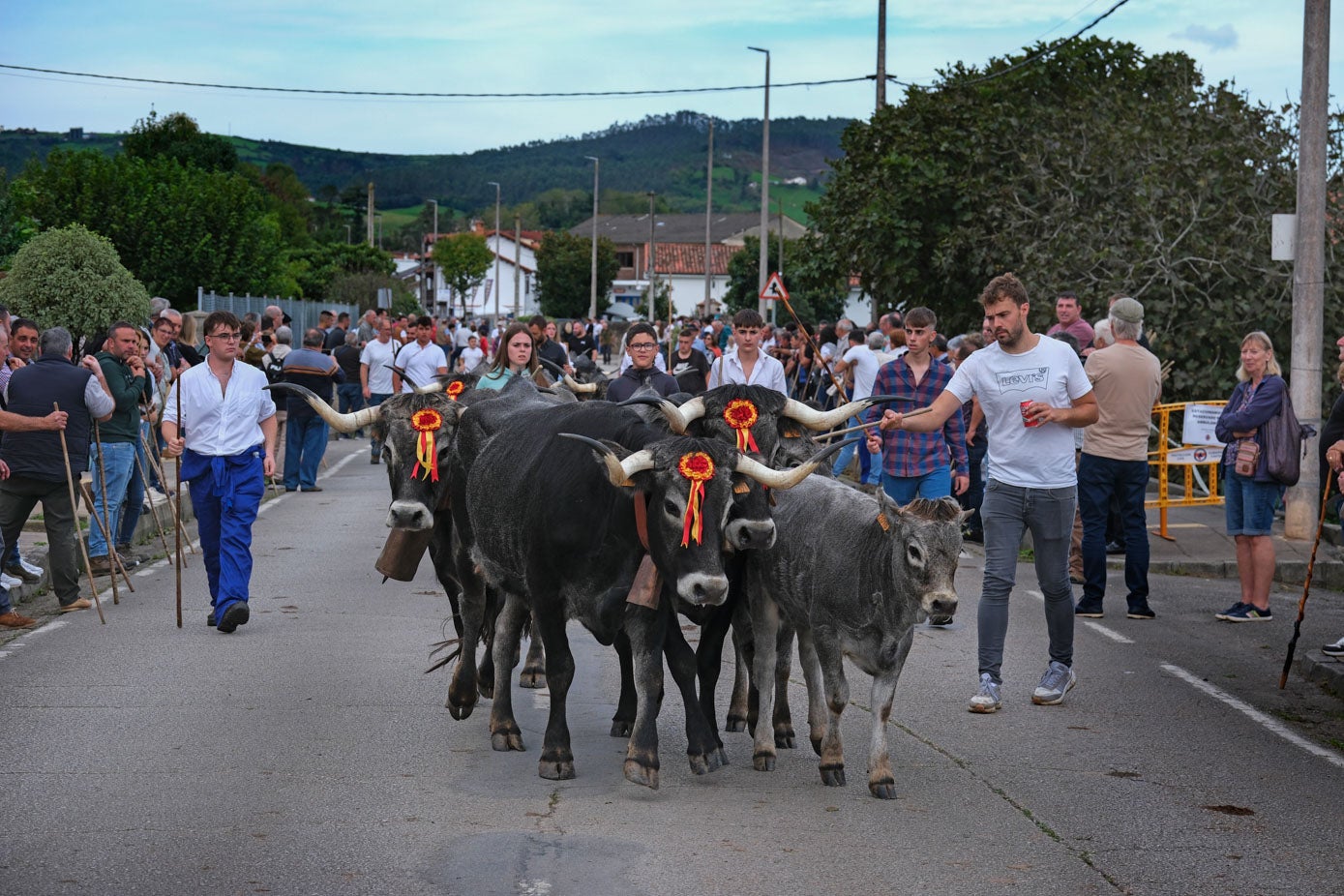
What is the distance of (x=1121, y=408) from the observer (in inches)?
471

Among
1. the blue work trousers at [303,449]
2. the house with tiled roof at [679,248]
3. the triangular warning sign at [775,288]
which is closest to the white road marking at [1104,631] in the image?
the triangular warning sign at [775,288]

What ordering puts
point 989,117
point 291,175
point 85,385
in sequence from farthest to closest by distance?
1. point 291,175
2. point 989,117
3. point 85,385

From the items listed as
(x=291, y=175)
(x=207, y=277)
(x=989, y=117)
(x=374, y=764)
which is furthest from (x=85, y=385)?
(x=291, y=175)

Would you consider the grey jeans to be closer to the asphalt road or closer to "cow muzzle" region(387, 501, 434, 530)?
the asphalt road

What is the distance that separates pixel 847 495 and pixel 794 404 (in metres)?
0.57

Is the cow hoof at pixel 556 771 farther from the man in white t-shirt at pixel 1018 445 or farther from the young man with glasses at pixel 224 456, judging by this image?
the young man with glasses at pixel 224 456

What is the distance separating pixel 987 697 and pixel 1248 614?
4.22 m

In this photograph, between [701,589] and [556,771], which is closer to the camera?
[701,589]

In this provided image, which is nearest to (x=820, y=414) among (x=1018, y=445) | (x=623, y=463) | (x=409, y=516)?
(x=1018, y=445)

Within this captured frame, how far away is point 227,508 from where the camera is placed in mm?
11086

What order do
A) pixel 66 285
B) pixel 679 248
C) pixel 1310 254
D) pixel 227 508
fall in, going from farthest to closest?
pixel 679 248
pixel 66 285
pixel 1310 254
pixel 227 508

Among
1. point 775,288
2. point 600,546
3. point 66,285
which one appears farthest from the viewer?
point 775,288

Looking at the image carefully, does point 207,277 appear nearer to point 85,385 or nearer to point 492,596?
point 85,385

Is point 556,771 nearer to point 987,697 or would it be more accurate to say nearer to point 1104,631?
point 987,697
